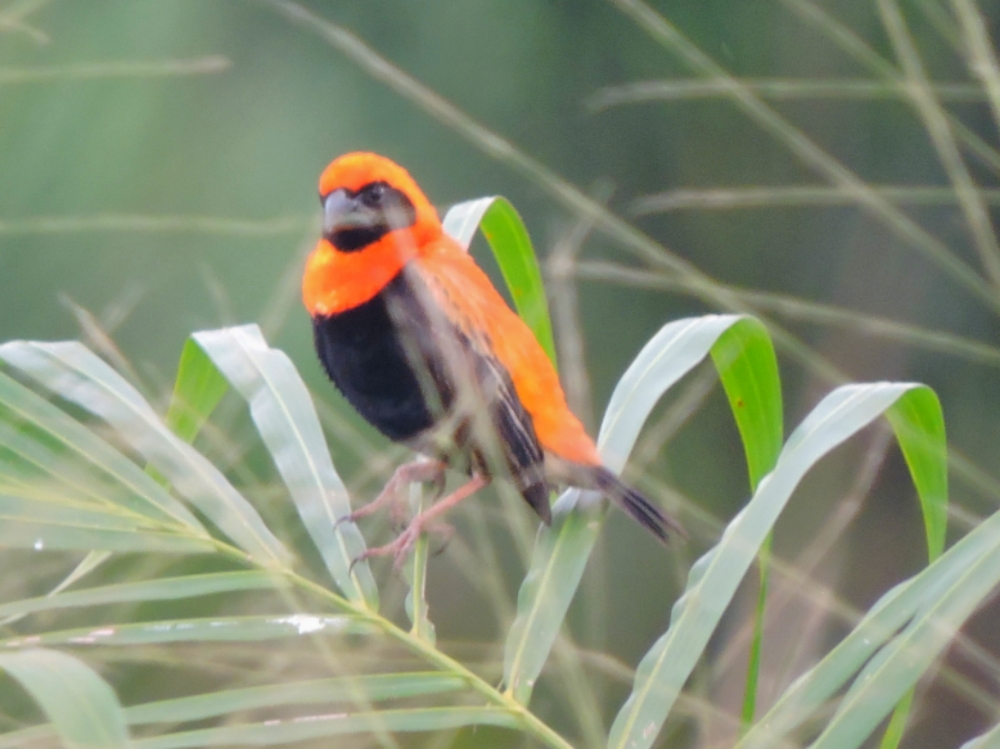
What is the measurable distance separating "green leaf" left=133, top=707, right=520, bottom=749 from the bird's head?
1.10 meters

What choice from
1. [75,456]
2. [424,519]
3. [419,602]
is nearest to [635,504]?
[424,519]

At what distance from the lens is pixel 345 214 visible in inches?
75.1

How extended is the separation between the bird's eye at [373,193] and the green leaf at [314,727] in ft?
4.14

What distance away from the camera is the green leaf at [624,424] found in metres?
1.02

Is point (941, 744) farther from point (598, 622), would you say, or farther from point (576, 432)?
point (598, 622)

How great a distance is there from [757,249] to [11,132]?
189 cm

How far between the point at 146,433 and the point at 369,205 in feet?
3.42

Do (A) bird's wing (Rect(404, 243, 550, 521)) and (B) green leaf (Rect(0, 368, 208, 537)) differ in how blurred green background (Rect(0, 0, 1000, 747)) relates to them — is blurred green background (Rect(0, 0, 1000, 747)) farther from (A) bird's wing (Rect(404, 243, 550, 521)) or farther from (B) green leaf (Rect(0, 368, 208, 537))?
(B) green leaf (Rect(0, 368, 208, 537))

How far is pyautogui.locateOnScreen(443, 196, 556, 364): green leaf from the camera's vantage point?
1479 millimetres

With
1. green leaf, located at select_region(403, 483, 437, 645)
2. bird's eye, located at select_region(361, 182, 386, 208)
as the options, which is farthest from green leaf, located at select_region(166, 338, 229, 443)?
Answer: bird's eye, located at select_region(361, 182, 386, 208)

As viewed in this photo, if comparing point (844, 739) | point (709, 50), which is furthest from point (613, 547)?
point (844, 739)

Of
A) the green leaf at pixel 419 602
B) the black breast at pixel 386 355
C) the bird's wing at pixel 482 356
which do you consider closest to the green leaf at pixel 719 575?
the green leaf at pixel 419 602

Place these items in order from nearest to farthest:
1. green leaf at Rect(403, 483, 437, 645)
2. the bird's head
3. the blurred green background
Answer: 1. green leaf at Rect(403, 483, 437, 645)
2. the bird's head
3. the blurred green background

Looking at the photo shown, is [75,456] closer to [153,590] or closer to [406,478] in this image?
[153,590]
